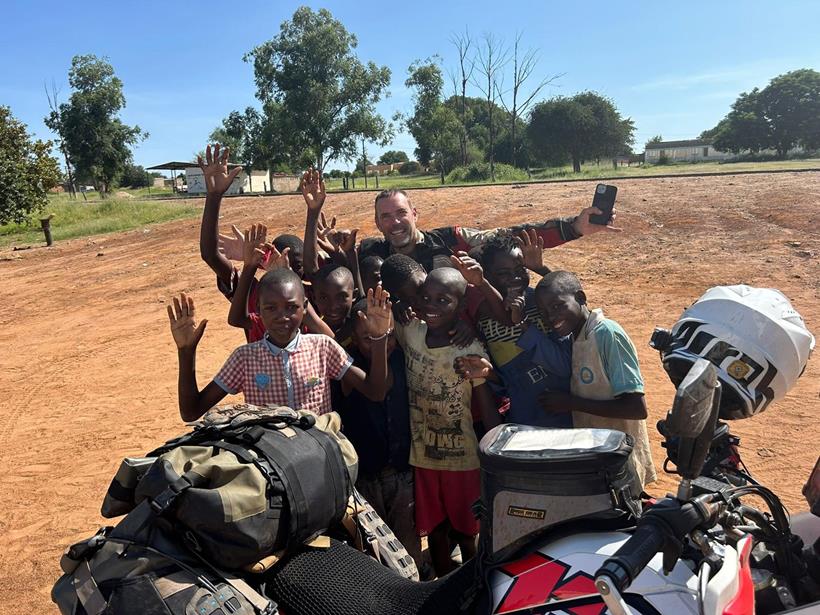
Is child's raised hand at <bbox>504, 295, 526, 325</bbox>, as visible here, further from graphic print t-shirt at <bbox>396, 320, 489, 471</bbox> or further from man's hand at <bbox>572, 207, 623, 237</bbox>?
man's hand at <bbox>572, 207, 623, 237</bbox>

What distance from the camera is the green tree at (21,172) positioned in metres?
22.3

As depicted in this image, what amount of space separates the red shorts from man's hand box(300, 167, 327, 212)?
1.75 m

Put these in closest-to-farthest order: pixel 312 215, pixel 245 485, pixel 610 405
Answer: pixel 245 485 → pixel 610 405 → pixel 312 215

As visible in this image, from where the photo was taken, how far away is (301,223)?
60.0ft

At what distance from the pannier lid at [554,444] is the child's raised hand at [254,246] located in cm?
226

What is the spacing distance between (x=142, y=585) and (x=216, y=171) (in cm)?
281

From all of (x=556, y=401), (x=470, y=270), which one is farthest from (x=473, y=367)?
(x=470, y=270)

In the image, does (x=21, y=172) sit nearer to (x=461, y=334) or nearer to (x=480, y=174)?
(x=480, y=174)

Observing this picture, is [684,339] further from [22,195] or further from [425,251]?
[22,195]

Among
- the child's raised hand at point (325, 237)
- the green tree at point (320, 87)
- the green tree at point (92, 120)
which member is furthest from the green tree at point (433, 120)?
the child's raised hand at point (325, 237)

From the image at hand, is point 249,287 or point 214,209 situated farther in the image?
point 214,209

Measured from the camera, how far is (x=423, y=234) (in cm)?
412

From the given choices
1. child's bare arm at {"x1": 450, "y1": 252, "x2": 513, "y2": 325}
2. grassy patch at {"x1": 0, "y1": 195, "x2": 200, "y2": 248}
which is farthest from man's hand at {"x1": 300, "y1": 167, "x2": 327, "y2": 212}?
grassy patch at {"x1": 0, "y1": 195, "x2": 200, "y2": 248}

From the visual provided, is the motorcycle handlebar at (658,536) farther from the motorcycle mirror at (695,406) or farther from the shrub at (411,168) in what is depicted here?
the shrub at (411,168)
